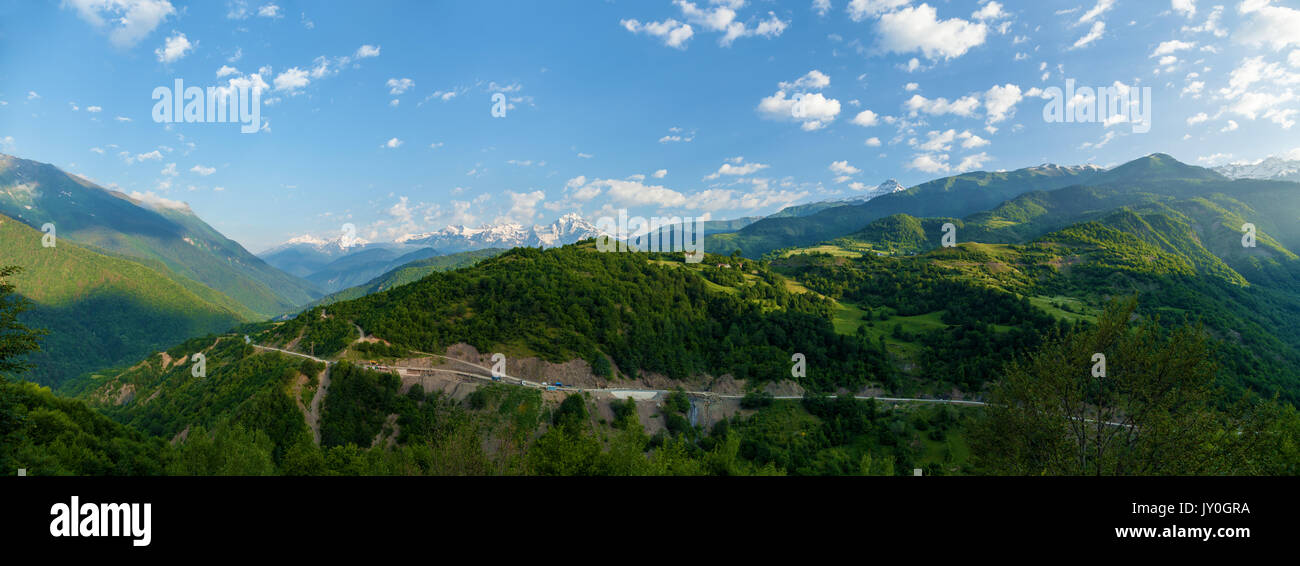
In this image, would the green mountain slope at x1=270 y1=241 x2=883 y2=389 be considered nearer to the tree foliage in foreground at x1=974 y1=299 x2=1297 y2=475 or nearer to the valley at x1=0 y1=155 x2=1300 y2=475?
the valley at x1=0 y1=155 x2=1300 y2=475

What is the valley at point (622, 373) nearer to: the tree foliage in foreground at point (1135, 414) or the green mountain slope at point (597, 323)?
the green mountain slope at point (597, 323)

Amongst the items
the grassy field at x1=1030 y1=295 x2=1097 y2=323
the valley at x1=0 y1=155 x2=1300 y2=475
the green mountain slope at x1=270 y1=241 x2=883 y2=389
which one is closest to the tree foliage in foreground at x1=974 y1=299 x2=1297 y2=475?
the valley at x1=0 y1=155 x2=1300 y2=475

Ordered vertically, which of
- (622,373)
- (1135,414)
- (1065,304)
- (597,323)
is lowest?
(622,373)

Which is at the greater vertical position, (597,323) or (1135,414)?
(1135,414)

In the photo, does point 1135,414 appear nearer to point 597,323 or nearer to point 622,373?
point 622,373

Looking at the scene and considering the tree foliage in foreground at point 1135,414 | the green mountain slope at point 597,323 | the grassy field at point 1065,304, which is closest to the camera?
the tree foliage in foreground at point 1135,414

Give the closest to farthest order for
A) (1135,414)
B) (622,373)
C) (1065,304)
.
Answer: (1135,414)
(622,373)
(1065,304)

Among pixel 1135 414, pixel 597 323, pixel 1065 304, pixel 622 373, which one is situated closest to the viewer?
pixel 1135 414

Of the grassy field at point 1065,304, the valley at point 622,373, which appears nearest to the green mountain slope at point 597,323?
the valley at point 622,373

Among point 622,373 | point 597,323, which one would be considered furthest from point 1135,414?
point 597,323

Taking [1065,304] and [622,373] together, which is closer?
[622,373]

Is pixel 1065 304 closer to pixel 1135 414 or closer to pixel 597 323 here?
pixel 597 323
